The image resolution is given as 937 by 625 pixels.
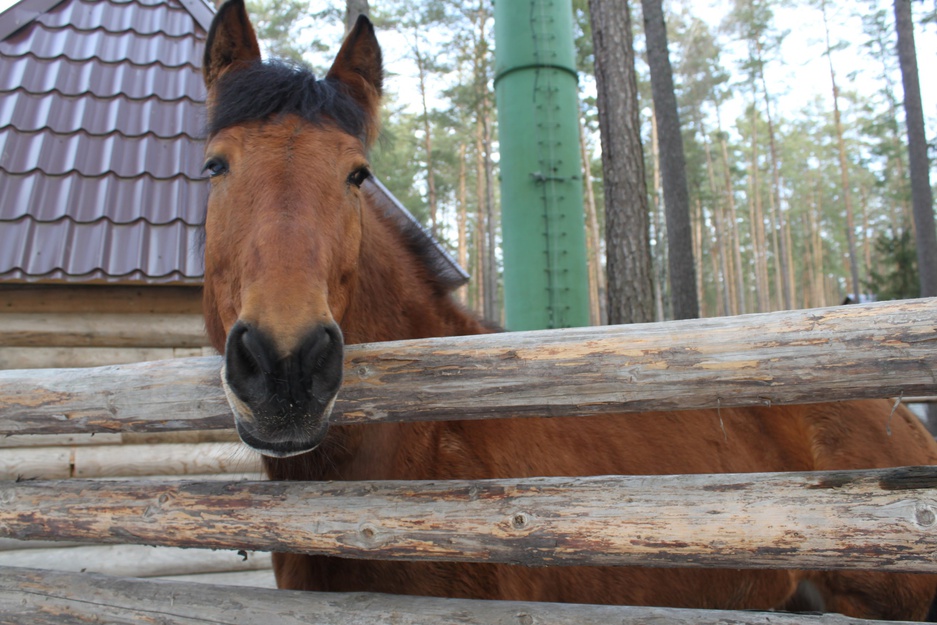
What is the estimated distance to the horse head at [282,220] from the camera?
5.62ft

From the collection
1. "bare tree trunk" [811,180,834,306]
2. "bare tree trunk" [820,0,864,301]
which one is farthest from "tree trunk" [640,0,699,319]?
"bare tree trunk" [811,180,834,306]

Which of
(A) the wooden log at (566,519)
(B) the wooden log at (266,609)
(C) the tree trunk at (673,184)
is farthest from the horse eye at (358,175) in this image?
(C) the tree trunk at (673,184)

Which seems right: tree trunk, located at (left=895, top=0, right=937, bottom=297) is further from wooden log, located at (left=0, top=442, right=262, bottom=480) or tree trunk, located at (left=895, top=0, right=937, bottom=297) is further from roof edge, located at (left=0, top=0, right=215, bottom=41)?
roof edge, located at (left=0, top=0, right=215, bottom=41)

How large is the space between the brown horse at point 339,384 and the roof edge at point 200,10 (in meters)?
5.44

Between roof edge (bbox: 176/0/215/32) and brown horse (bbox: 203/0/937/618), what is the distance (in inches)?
214

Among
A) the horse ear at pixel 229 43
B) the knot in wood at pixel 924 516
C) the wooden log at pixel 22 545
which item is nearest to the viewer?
the knot in wood at pixel 924 516

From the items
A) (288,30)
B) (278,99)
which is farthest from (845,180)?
(278,99)

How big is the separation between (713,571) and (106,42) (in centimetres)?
763

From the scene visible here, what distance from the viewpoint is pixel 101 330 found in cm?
512

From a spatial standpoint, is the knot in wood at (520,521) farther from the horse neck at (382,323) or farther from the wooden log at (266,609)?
the horse neck at (382,323)

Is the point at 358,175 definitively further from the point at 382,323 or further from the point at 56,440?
the point at 56,440

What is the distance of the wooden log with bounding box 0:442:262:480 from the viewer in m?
4.84

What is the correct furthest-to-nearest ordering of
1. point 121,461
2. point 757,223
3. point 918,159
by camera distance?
point 757,223
point 918,159
point 121,461

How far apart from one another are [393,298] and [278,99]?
90cm
